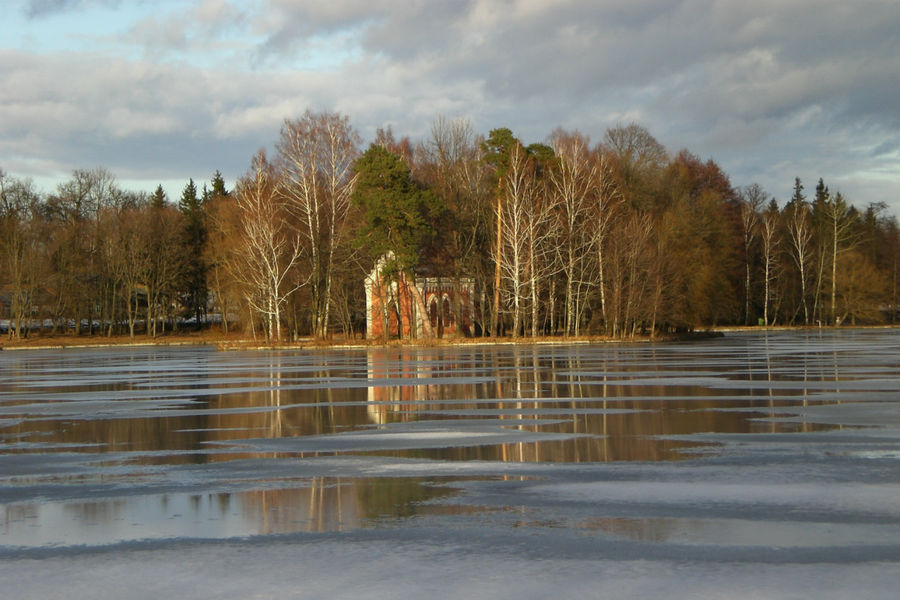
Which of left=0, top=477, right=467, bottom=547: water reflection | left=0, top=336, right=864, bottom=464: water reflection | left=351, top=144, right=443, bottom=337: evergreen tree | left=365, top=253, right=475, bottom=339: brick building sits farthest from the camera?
left=365, top=253, right=475, bottom=339: brick building

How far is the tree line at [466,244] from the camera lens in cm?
6188

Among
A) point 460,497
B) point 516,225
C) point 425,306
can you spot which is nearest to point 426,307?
point 425,306

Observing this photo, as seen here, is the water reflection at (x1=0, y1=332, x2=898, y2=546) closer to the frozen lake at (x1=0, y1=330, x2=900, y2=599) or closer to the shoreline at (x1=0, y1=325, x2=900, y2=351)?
the frozen lake at (x1=0, y1=330, x2=900, y2=599)

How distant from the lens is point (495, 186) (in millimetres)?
66500

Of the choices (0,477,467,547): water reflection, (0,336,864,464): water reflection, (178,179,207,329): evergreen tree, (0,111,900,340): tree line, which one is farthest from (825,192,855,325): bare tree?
(0,477,467,547): water reflection

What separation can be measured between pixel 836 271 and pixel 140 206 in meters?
71.3

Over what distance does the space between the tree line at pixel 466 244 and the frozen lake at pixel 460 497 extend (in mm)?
42083

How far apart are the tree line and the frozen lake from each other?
4208cm

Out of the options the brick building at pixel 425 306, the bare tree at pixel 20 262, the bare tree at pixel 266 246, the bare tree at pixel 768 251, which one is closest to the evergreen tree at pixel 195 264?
the bare tree at pixel 20 262

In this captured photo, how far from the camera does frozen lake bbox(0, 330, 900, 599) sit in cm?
→ 686

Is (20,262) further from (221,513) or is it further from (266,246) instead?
(221,513)

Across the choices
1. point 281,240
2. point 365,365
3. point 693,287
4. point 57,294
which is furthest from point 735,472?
point 57,294

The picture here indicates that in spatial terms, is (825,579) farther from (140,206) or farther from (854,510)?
(140,206)

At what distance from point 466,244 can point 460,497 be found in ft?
204
